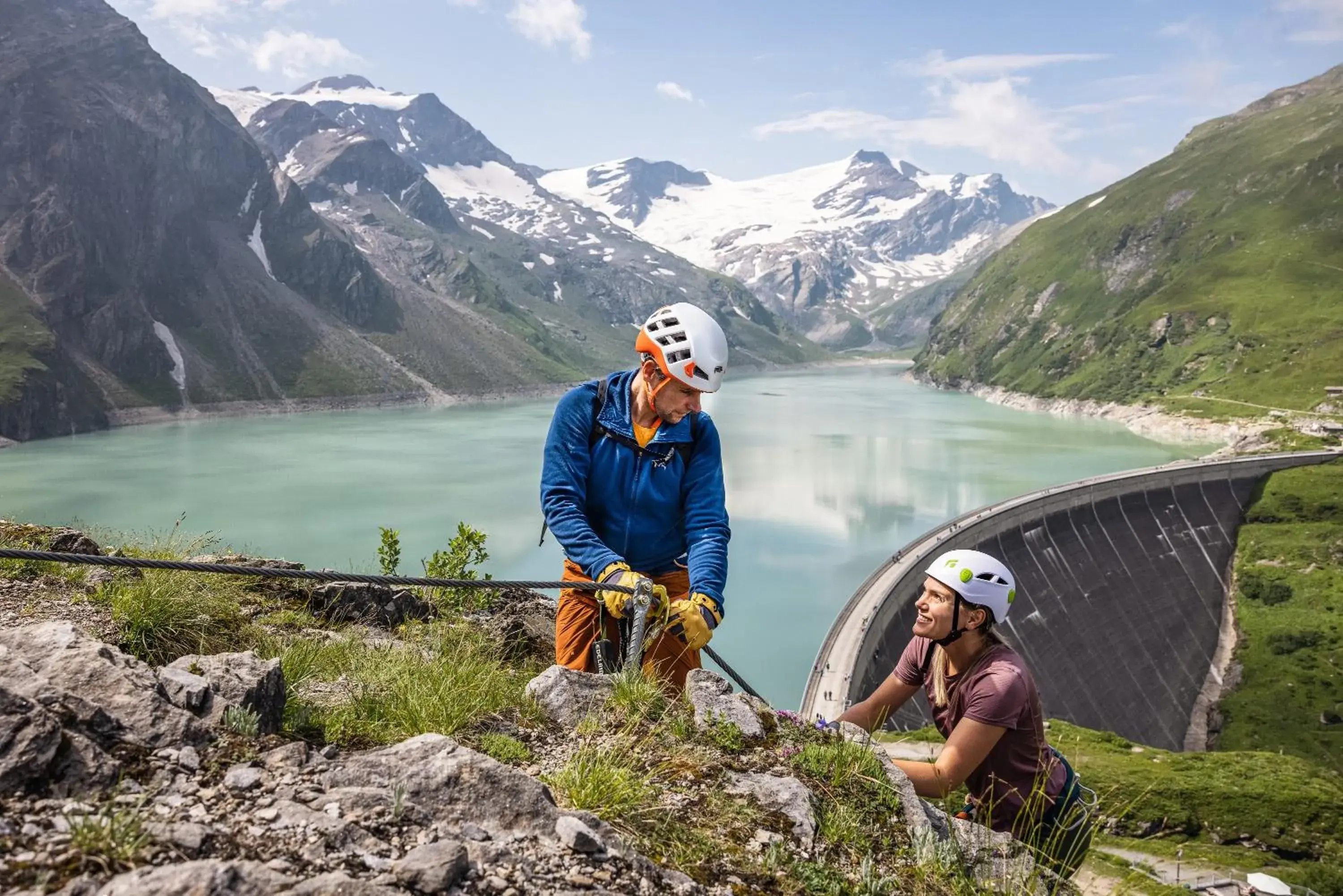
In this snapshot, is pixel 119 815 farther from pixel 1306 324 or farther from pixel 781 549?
pixel 1306 324

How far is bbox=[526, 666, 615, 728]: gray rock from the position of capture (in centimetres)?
475

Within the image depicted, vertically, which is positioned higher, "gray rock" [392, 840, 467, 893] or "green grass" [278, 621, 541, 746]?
"gray rock" [392, 840, 467, 893]

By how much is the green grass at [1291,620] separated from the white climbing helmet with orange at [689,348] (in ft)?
190

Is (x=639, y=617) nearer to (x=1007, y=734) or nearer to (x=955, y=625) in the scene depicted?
(x=955, y=625)

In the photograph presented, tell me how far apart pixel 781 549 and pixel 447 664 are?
2546 inches

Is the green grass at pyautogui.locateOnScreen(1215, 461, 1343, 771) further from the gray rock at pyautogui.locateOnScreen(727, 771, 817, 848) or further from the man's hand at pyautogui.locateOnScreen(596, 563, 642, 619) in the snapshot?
the gray rock at pyautogui.locateOnScreen(727, 771, 817, 848)

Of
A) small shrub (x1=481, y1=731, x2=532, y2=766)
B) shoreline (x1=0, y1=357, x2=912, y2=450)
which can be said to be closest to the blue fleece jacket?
small shrub (x1=481, y1=731, x2=532, y2=766)

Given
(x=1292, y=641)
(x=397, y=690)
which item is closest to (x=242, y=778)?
(x=397, y=690)

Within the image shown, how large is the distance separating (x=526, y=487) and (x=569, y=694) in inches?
3325

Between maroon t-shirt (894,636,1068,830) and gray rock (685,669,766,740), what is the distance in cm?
106

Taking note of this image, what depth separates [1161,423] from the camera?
12988cm

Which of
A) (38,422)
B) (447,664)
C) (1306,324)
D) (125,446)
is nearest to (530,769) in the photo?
(447,664)

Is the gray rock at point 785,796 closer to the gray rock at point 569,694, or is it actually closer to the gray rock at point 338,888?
the gray rock at point 569,694

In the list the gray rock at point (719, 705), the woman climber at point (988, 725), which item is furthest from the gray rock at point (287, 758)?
the woman climber at point (988, 725)
